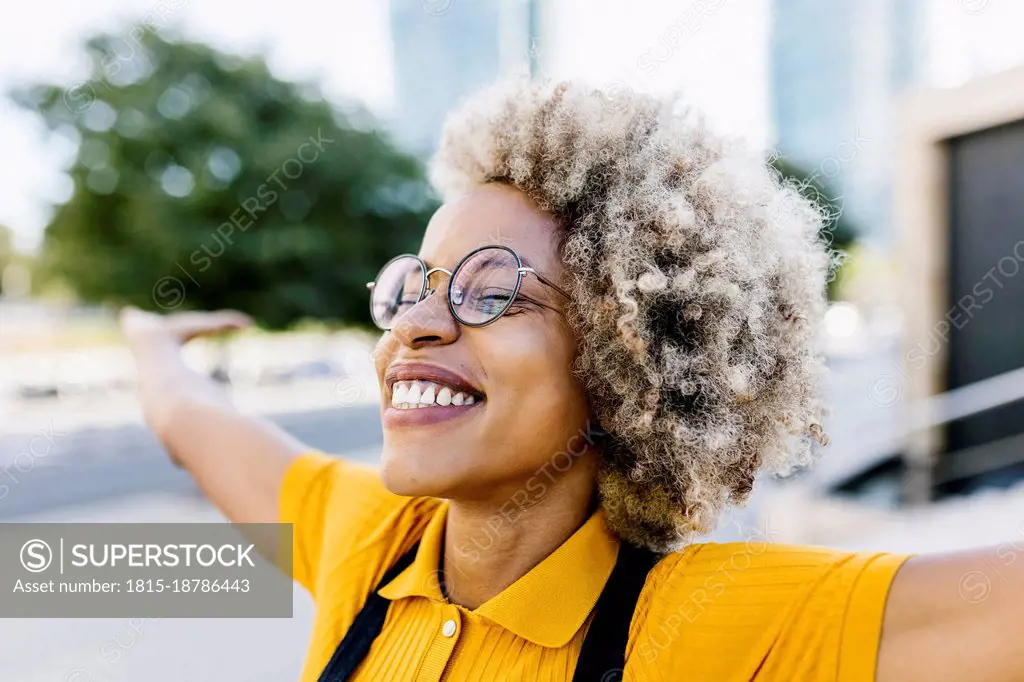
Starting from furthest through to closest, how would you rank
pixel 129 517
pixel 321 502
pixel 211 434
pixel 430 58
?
pixel 430 58 → pixel 129 517 → pixel 211 434 → pixel 321 502

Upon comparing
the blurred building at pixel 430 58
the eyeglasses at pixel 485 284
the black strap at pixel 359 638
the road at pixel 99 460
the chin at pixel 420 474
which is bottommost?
the road at pixel 99 460

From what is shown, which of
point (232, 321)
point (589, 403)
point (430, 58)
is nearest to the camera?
point (589, 403)

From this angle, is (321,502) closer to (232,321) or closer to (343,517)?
(343,517)

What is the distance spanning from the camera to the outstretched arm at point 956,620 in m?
1.08

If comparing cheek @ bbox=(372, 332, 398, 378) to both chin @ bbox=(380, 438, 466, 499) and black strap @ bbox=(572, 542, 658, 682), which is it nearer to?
chin @ bbox=(380, 438, 466, 499)

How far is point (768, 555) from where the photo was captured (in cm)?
138

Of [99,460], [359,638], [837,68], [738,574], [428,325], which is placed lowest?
[99,460]

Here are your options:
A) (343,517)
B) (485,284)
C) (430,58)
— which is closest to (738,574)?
(485,284)

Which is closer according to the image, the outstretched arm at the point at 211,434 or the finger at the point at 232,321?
the outstretched arm at the point at 211,434

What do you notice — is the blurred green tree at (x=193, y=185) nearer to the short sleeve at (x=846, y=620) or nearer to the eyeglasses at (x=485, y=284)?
the eyeglasses at (x=485, y=284)

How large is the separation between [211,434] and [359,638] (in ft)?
2.68

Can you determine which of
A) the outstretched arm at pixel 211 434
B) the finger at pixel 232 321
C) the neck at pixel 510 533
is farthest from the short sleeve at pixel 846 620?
the finger at pixel 232 321

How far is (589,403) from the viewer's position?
1.63m

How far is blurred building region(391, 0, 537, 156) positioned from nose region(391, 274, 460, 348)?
13.4 m
